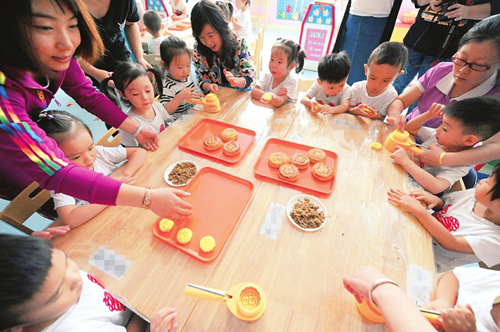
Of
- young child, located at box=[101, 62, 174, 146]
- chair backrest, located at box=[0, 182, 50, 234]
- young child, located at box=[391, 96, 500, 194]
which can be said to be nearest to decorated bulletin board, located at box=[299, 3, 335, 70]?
young child, located at box=[391, 96, 500, 194]

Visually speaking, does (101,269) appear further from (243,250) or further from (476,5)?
(476,5)

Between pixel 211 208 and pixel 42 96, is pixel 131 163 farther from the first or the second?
pixel 211 208

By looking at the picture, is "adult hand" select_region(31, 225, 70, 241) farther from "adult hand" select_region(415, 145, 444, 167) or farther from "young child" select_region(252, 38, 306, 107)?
"adult hand" select_region(415, 145, 444, 167)

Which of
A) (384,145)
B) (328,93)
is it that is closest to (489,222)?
(384,145)

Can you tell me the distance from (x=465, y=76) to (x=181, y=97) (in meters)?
2.23

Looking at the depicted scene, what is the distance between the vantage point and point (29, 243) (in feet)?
2.15

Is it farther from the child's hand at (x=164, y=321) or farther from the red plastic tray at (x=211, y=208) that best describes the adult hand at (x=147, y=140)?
the child's hand at (x=164, y=321)

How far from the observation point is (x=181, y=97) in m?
1.97

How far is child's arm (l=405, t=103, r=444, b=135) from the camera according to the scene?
4.91ft

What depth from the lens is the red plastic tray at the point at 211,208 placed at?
102 centimetres

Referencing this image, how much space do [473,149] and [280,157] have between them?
4.02 feet

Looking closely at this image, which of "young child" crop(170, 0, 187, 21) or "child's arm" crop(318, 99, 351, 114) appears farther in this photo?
"young child" crop(170, 0, 187, 21)

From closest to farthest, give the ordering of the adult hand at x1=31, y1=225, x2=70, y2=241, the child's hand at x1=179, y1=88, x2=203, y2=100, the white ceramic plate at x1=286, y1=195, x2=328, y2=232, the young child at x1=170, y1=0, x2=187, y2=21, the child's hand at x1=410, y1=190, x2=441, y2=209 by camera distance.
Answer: the adult hand at x1=31, y1=225, x2=70, y2=241, the white ceramic plate at x1=286, y1=195, x2=328, y2=232, the child's hand at x1=410, y1=190, x2=441, y2=209, the child's hand at x1=179, y1=88, x2=203, y2=100, the young child at x1=170, y1=0, x2=187, y2=21

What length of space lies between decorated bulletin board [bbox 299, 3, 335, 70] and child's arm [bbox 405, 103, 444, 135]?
126 inches
